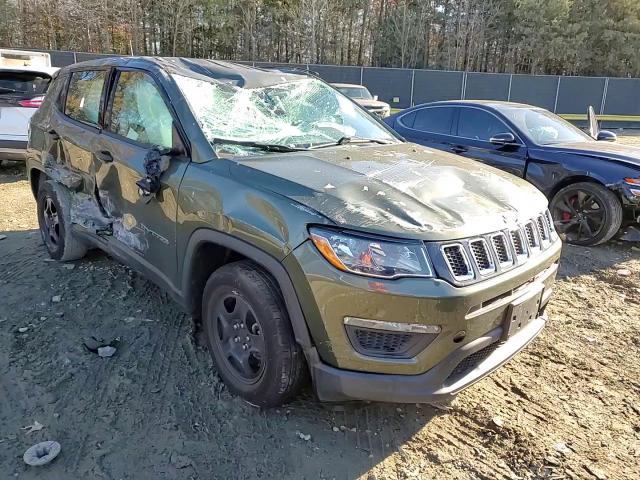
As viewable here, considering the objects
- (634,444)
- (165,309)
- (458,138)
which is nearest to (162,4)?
(458,138)

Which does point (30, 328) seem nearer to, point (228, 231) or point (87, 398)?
point (87, 398)

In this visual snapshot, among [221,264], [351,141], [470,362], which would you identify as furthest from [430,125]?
[470,362]

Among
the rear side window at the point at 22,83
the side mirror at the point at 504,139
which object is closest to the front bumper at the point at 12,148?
the rear side window at the point at 22,83

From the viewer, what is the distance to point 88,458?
2.40 metres

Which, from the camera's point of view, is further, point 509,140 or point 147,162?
point 509,140

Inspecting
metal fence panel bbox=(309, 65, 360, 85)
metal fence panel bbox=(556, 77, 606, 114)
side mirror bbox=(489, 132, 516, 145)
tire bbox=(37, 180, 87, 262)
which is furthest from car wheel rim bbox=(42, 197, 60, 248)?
metal fence panel bbox=(556, 77, 606, 114)

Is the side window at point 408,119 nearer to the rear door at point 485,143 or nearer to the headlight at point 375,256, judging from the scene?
the rear door at point 485,143

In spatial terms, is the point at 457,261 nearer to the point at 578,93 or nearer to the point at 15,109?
the point at 15,109

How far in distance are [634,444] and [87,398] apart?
2912 mm

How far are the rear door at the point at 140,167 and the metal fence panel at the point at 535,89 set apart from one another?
24855mm

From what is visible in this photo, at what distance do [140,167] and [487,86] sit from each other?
24.9 m

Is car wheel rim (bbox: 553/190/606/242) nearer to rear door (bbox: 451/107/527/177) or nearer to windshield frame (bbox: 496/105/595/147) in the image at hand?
rear door (bbox: 451/107/527/177)

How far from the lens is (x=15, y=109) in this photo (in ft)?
25.0

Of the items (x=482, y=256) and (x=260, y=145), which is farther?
(x=260, y=145)
